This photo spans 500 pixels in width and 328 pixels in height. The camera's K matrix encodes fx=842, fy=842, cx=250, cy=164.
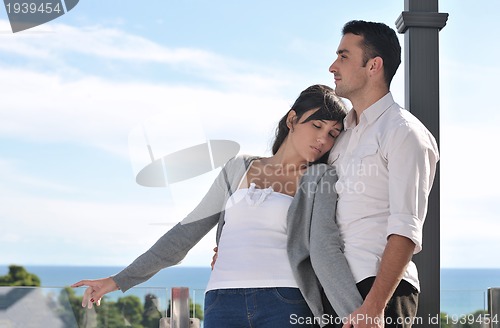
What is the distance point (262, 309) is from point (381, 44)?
80cm

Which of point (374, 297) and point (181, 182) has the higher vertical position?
point (181, 182)

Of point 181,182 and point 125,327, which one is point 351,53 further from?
point 125,327

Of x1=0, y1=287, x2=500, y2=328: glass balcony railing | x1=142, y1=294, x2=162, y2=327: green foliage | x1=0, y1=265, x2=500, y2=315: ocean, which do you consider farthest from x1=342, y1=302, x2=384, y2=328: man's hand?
x1=0, y1=265, x2=500, y2=315: ocean

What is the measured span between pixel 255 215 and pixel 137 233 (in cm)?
2960

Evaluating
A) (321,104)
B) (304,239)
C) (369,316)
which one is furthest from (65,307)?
(369,316)

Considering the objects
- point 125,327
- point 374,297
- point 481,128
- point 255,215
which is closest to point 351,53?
point 255,215

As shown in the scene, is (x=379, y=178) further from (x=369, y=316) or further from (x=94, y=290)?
(x=94, y=290)

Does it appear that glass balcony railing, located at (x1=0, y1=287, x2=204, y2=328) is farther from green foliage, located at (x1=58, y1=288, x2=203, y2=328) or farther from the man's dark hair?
the man's dark hair

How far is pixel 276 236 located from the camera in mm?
2355

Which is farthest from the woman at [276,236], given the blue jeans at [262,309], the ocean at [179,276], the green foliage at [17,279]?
the ocean at [179,276]

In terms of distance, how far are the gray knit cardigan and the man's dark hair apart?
0.33 m

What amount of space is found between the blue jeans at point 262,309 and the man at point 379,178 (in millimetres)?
200

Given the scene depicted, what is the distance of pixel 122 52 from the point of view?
106 ft

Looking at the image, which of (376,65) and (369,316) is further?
(376,65)
